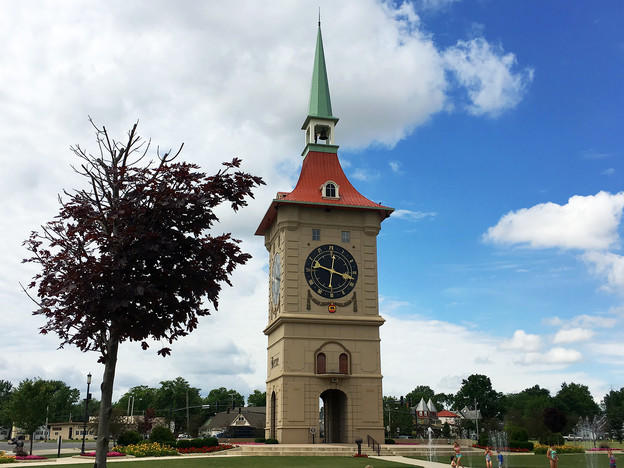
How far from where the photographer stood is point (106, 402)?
45.0 feet

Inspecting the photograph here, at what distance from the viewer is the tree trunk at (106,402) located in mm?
13484

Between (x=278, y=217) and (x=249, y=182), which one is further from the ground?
(x=278, y=217)

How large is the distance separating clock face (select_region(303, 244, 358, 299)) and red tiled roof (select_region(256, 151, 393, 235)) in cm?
406

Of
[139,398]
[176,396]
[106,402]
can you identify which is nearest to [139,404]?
[139,398]

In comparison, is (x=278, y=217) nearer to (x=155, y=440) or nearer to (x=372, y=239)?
(x=372, y=239)

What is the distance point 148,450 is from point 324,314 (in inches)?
674

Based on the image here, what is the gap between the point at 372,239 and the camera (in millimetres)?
51844

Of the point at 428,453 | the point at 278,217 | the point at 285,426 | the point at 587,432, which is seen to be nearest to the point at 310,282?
the point at 278,217

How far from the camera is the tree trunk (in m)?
13.5

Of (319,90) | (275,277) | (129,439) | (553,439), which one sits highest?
(319,90)

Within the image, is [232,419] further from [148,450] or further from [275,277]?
[148,450]

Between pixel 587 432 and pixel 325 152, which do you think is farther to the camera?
pixel 587 432

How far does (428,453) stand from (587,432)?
45102 mm

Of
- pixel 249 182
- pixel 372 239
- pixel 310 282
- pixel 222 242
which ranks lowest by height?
pixel 222 242
